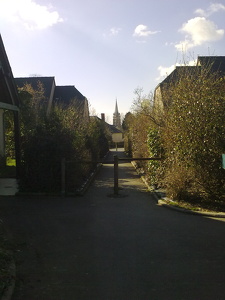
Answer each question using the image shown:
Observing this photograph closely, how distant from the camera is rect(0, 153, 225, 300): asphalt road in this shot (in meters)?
4.36

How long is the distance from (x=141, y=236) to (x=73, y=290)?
2.64 m

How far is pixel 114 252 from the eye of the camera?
228 inches

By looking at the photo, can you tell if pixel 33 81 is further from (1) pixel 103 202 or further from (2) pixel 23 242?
(2) pixel 23 242

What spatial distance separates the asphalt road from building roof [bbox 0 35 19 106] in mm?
5505

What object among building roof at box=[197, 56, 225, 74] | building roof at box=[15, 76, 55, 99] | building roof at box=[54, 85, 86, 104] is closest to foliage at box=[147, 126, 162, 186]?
building roof at box=[197, 56, 225, 74]

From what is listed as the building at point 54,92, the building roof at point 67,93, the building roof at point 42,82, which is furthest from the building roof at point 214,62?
the building roof at point 67,93

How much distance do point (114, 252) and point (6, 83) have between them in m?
9.69

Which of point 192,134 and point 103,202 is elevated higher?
point 192,134

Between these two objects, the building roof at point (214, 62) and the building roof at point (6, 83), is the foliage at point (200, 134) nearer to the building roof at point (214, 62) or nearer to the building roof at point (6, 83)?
the building roof at point (214, 62)

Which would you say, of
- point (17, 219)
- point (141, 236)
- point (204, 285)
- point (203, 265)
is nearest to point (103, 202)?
point (17, 219)

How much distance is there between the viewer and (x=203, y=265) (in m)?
5.16

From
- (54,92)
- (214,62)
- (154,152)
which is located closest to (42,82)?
(54,92)

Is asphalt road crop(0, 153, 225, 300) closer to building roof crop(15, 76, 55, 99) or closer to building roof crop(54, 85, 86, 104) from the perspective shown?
building roof crop(15, 76, 55, 99)

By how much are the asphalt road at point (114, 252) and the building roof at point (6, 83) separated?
18.1 ft
